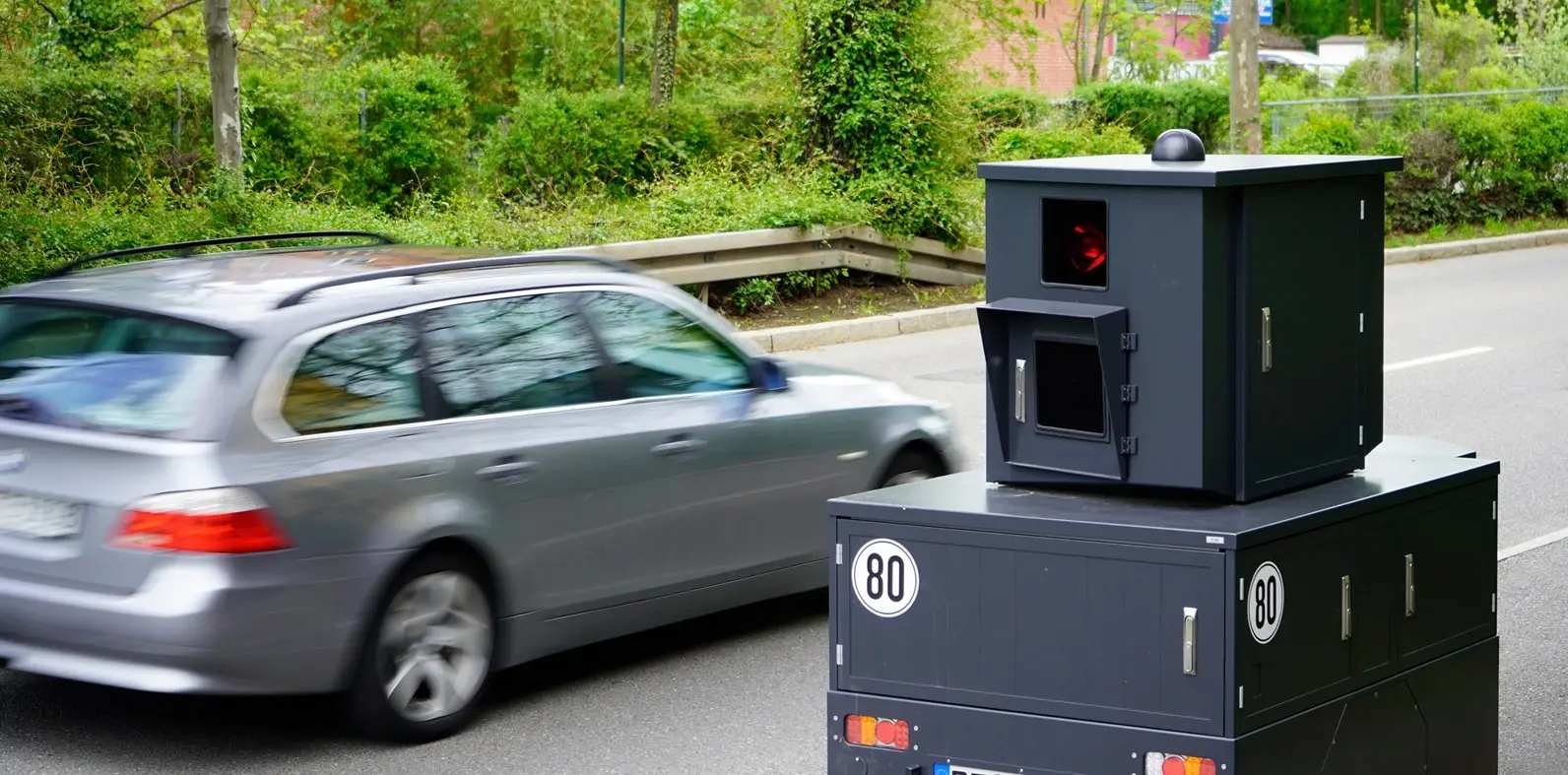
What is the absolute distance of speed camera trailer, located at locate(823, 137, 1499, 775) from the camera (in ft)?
13.8

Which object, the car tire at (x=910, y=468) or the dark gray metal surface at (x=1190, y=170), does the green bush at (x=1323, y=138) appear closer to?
the car tire at (x=910, y=468)

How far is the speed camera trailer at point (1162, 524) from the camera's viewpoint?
4219 millimetres

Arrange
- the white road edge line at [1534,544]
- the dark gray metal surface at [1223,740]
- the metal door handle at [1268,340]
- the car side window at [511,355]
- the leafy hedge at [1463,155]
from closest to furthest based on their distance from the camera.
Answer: the dark gray metal surface at [1223,740] < the metal door handle at [1268,340] < the car side window at [511,355] < the white road edge line at [1534,544] < the leafy hedge at [1463,155]

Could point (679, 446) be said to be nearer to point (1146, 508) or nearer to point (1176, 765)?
point (1146, 508)

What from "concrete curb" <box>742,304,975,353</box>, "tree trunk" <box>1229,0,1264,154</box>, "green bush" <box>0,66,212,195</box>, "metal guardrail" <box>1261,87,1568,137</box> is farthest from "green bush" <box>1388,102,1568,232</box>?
"green bush" <box>0,66,212,195</box>

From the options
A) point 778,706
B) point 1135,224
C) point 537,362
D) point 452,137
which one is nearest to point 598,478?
point 537,362

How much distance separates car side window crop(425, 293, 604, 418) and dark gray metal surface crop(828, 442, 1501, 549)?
202 cm

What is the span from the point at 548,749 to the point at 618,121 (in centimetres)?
1872

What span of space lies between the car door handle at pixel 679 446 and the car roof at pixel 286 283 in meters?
0.66

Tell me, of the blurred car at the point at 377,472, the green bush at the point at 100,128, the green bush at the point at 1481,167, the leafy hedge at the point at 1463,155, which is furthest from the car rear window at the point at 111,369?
the green bush at the point at 1481,167

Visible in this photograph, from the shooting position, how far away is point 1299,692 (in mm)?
4344

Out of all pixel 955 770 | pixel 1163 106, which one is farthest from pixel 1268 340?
pixel 1163 106

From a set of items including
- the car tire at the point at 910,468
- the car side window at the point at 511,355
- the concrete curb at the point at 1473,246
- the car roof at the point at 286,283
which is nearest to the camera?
the car roof at the point at 286,283

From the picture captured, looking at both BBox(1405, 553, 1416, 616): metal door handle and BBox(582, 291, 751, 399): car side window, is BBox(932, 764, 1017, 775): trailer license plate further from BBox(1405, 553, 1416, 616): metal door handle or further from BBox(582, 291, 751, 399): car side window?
BBox(582, 291, 751, 399): car side window
